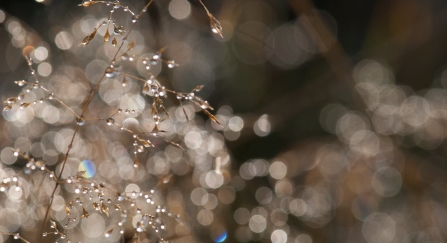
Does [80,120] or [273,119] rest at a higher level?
[80,120]

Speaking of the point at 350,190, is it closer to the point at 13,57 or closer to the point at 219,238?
the point at 219,238

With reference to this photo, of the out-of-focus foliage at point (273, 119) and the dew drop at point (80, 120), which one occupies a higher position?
the dew drop at point (80, 120)

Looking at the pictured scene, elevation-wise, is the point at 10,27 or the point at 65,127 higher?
the point at 10,27

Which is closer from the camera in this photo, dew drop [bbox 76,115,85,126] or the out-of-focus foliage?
dew drop [bbox 76,115,85,126]

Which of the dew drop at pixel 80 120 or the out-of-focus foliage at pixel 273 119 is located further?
the out-of-focus foliage at pixel 273 119

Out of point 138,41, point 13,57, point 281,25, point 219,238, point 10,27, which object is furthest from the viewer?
point 281,25

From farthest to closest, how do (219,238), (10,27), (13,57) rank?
(13,57), (10,27), (219,238)

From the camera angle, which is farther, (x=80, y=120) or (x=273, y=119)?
(x=273, y=119)

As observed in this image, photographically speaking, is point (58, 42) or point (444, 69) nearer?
point (58, 42)

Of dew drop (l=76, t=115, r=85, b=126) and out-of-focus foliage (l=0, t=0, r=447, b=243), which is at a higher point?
dew drop (l=76, t=115, r=85, b=126)

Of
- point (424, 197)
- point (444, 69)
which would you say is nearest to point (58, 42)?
point (424, 197)

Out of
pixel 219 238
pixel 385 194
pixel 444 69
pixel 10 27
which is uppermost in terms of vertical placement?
pixel 10 27
